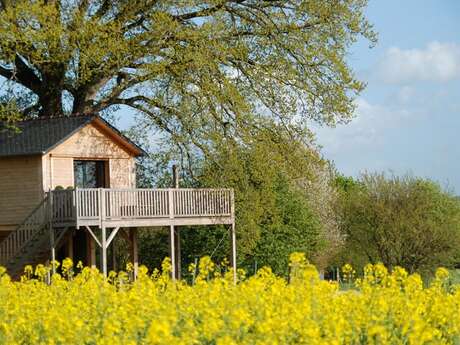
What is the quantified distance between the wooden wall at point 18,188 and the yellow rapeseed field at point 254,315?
1875cm

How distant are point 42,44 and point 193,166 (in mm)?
7143

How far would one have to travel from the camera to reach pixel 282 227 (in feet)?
139

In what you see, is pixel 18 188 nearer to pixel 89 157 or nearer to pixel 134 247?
pixel 89 157

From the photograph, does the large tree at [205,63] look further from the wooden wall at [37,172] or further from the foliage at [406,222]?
the foliage at [406,222]

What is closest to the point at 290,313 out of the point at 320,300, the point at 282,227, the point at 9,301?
the point at 320,300

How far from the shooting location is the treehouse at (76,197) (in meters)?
31.2

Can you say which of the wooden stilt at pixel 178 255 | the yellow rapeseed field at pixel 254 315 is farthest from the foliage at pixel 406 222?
the yellow rapeseed field at pixel 254 315

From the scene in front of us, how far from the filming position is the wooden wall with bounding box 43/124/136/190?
33188 mm

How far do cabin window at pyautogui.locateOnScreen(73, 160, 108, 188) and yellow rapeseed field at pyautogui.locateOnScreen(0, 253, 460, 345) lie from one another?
20.5 m

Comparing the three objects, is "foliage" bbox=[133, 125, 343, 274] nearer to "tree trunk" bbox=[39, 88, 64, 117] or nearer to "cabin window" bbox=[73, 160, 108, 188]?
"cabin window" bbox=[73, 160, 108, 188]

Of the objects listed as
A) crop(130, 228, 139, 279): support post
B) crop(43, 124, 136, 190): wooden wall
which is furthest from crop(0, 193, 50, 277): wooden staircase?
crop(130, 228, 139, 279): support post

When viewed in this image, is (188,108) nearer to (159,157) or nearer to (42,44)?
(159,157)

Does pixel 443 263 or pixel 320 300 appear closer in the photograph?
pixel 320 300

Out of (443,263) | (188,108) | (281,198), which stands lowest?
(443,263)
